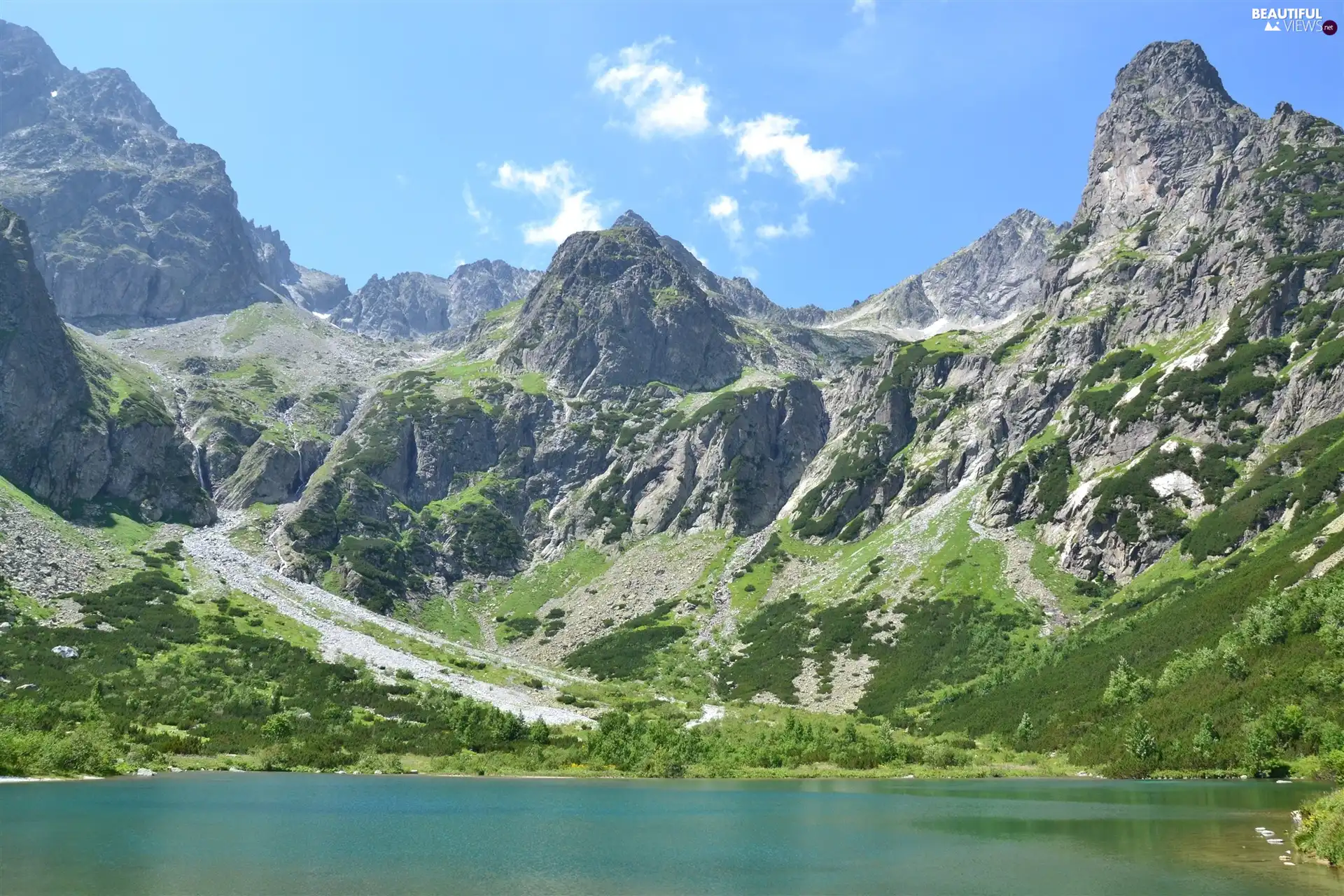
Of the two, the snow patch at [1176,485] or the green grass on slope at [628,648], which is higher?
the snow patch at [1176,485]

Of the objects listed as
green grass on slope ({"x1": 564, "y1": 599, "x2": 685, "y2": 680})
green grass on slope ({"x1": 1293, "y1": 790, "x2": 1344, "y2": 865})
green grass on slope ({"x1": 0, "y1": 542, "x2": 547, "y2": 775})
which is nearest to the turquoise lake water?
green grass on slope ({"x1": 1293, "y1": 790, "x2": 1344, "y2": 865})

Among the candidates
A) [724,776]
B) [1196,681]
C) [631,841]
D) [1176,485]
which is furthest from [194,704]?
[1176,485]

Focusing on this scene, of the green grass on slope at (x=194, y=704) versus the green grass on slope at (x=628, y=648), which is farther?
the green grass on slope at (x=628, y=648)

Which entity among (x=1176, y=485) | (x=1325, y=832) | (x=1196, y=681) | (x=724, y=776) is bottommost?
A: (x=724, y=776)

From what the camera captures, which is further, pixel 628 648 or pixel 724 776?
pixel 628 648

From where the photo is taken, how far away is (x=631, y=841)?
48.0m

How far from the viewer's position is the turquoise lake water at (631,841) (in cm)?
3509

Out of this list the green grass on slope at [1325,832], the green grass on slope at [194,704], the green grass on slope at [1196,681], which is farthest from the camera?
the green grass on slope at [194,704]

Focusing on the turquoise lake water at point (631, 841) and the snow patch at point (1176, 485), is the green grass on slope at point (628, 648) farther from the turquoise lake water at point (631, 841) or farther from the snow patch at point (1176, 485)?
the snow patch at point (1176, 485)

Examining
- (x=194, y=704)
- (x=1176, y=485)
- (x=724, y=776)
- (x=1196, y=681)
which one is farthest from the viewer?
(x=1176, y=485)

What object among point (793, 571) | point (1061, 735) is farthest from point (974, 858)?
point (793, 571)

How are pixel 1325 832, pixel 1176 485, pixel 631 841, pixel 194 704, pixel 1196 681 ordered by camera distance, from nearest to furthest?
pixel 1325 832, pixel 631 841, pixel 1196 681, pixel 194 704, pixel 1176 485

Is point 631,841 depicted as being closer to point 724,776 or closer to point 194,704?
point 724,776

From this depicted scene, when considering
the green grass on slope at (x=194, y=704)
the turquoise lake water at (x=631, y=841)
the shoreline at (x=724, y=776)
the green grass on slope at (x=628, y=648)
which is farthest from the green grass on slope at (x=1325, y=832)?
the green grass on slope at (x=628, y=648)
